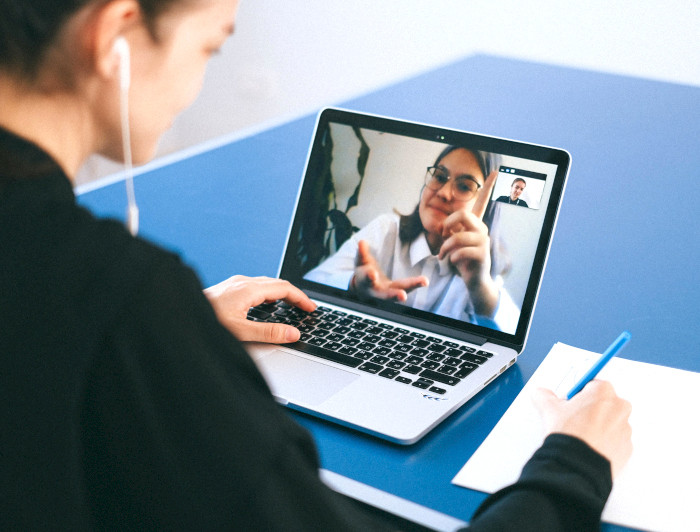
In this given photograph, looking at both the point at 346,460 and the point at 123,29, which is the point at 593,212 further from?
the point at 123,29

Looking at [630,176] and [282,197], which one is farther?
[630,176]

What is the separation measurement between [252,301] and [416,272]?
0.69 feet

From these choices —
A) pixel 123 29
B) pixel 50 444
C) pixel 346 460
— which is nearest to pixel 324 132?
pixel 346 460

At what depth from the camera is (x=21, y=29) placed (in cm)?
52

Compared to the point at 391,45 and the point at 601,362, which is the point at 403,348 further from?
the point at 391,45

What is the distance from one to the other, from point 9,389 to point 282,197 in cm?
99

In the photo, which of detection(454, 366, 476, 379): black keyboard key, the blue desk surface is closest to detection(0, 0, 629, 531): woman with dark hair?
the blue desk surface

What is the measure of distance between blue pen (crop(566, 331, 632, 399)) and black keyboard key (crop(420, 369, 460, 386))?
13cm

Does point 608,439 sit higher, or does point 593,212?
point 593,212

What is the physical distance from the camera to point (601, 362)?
825mm

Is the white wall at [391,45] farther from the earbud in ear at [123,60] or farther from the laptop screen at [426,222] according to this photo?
the earbud in ear at [123,60]

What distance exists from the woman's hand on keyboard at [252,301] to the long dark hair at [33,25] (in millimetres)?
471

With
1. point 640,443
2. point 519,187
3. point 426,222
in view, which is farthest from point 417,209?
point 640,443

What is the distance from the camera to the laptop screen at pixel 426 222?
3.28ft
